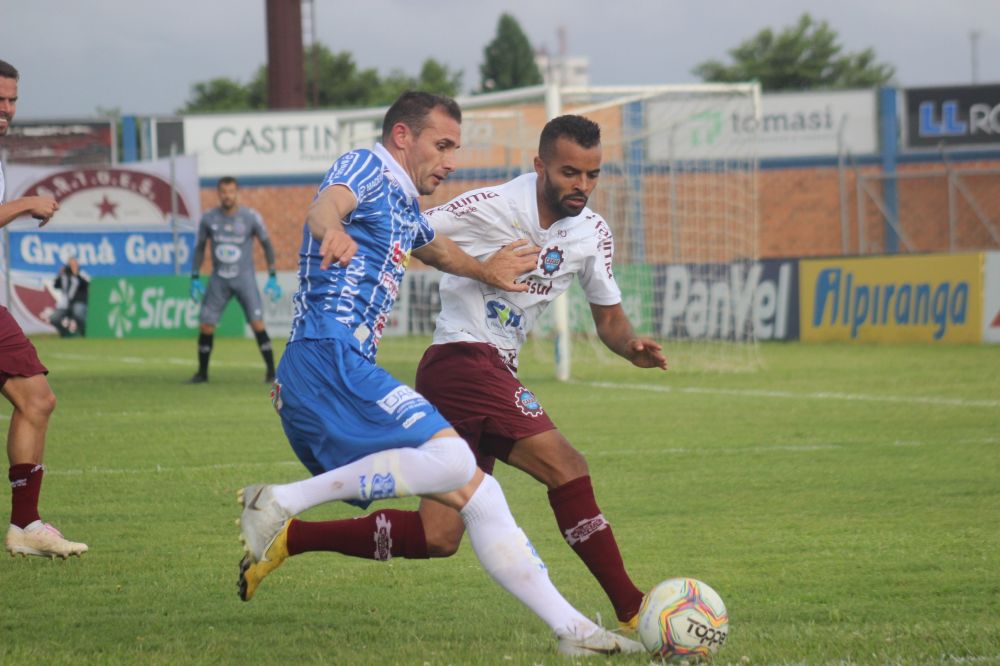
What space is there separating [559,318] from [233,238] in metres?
3.79

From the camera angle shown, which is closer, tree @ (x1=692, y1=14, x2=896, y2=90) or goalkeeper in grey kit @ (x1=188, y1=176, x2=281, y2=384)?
goalkeeper in grey kit @ (x1=188, y1=176, x2=281, y2=384)

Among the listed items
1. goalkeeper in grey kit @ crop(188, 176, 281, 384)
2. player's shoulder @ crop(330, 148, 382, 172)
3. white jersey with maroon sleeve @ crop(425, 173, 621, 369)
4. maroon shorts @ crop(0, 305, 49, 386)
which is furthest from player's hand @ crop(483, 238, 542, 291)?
goalkeeper in grey kit @ crop(188, 176, 281, 384)

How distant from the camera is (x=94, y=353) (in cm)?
2223

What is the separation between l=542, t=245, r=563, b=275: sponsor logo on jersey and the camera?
18.8 ft

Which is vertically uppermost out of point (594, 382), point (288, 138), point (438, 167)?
point (288, 138)

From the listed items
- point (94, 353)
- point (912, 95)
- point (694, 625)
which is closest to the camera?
point (694, 625)

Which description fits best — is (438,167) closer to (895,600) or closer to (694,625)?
(694,625)

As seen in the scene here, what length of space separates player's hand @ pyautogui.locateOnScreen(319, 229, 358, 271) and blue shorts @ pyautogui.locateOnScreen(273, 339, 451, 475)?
1.30 feet

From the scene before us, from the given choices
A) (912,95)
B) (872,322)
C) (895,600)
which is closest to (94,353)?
(872,322)

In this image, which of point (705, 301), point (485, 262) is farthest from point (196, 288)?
point (485, 262)

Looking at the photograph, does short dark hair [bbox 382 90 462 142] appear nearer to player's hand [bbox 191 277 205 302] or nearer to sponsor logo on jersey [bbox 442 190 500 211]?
sponsor logo on jersey [bbox 442 190 500 211]

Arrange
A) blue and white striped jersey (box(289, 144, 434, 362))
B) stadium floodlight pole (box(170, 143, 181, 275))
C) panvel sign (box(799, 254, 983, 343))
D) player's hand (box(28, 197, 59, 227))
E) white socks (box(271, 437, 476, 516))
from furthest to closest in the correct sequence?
stadium floodlight pole (box(170, 143, 181, 275)) < panvel sign (box(799, 254, 983, 343)) < player's hand (box(28, 197, 59, 227)) < blue and white striped jersey (box(289, 144, 434, 362)) < white socks (box(271, 437, 476, 516))

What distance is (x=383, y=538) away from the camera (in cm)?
536

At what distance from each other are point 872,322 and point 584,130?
16039 mm
